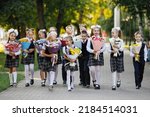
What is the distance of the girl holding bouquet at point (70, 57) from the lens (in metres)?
15.0

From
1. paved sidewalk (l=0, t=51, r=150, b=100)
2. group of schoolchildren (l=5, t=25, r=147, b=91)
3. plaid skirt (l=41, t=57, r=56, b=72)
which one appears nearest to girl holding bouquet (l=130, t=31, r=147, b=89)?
group of schoolchildren (l=5, t=25, r=147, b=91)

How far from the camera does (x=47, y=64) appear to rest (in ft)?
50.0

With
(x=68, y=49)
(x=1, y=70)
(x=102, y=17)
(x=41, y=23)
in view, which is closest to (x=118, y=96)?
(x=68, y=49)

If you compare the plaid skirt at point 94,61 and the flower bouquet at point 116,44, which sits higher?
the flower bouquet at point 116,44

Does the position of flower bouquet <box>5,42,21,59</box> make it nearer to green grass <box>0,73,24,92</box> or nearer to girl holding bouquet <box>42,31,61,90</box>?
girl holding bouquet <box>42,31,61,90</box>

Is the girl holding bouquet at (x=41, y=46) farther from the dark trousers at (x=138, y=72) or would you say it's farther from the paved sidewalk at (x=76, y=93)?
the dark trousers at (x=138, y=72)

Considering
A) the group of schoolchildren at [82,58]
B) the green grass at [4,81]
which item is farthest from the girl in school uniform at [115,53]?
the green grass at [4,81]

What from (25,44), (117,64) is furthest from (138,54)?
(25,44)

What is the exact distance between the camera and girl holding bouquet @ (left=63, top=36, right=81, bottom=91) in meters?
15.0

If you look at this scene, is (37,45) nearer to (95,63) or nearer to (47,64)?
(47,64)

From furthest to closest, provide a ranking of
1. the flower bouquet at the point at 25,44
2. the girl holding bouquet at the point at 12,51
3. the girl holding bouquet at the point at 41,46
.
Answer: the flower bouquet at the point at 25,44, the girl holding bouquet at the point at 41,46, the girl holding bouquet at the point at 12,51

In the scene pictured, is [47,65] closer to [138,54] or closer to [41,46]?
[41,46]

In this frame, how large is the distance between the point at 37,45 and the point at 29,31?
A: 51 cm

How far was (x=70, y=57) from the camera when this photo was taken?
15.1 meters
